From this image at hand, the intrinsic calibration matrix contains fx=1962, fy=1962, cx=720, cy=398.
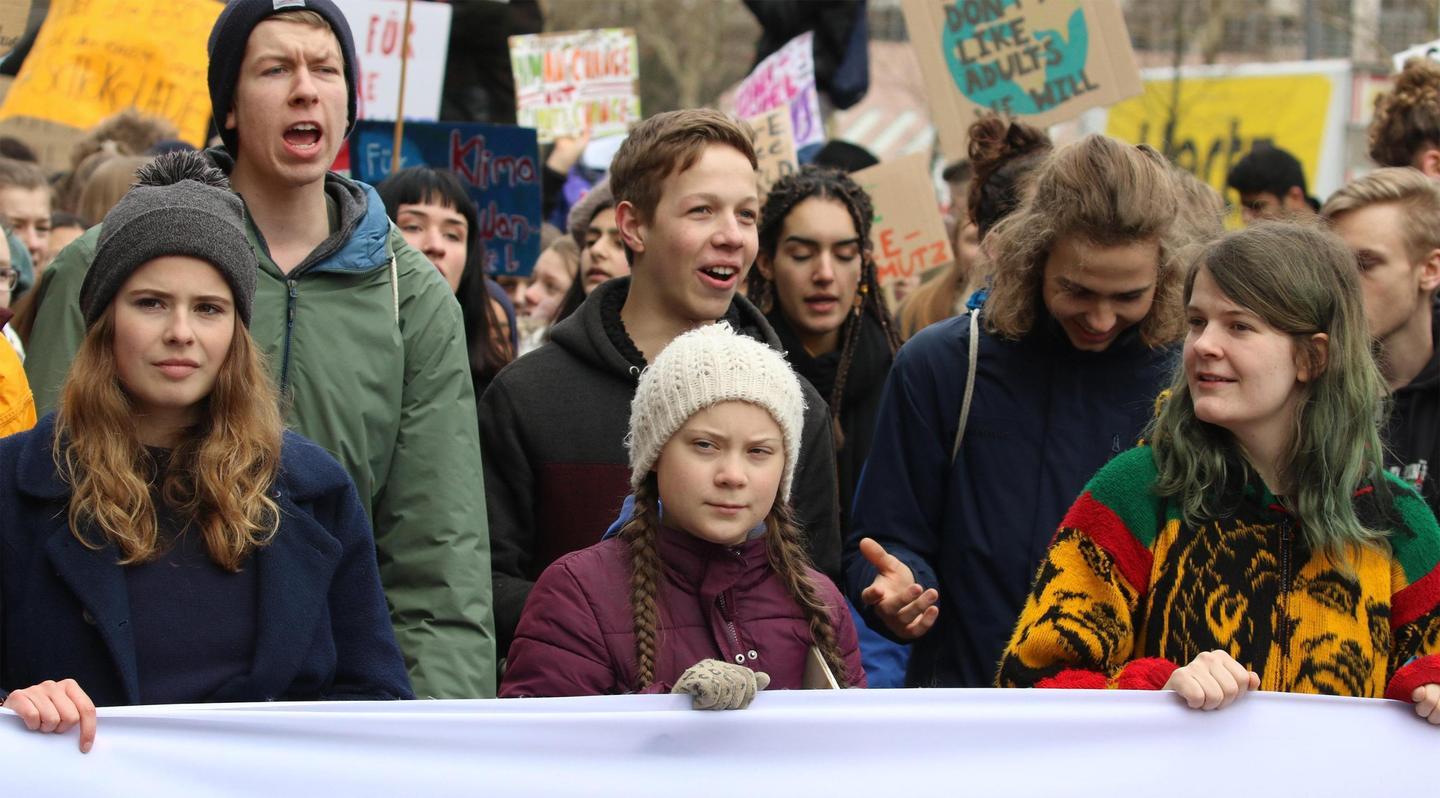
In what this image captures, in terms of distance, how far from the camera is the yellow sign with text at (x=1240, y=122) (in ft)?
60.7

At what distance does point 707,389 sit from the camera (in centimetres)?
353

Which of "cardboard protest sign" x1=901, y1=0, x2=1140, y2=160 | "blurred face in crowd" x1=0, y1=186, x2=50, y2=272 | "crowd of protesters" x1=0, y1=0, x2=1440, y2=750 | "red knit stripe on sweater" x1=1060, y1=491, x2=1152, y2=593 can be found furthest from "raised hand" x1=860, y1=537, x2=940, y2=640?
"cardboard protest sign" x1=901, y1=0, x2=1140, y2=160

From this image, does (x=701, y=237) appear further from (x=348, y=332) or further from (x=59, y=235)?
(x=59, y=235)

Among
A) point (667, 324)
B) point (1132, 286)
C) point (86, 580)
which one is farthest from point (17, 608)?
point (1132, 286)

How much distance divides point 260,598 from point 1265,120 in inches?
687

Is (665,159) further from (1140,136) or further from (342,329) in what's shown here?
(1140,136)

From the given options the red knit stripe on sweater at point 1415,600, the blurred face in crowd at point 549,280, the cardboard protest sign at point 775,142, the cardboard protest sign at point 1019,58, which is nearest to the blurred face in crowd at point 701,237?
the red knit stripe on sweater at point 1415,600

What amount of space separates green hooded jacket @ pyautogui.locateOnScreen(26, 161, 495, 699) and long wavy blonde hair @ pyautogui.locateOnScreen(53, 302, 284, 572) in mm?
469

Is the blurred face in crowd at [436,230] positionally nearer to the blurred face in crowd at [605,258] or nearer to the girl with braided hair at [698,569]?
the blurred face in crowd at [605,258]

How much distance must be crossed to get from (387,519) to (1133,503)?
1.49 meters

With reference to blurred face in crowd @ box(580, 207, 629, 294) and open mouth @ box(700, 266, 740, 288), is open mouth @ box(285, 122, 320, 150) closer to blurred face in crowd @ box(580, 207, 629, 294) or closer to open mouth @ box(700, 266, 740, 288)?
open mouth @ box(700, 266, 740, 288)

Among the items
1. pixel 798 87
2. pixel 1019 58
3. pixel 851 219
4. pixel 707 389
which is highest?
pixel 798 87

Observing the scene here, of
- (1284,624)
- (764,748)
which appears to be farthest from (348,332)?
(1284,624)

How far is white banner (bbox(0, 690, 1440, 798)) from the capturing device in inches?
117
